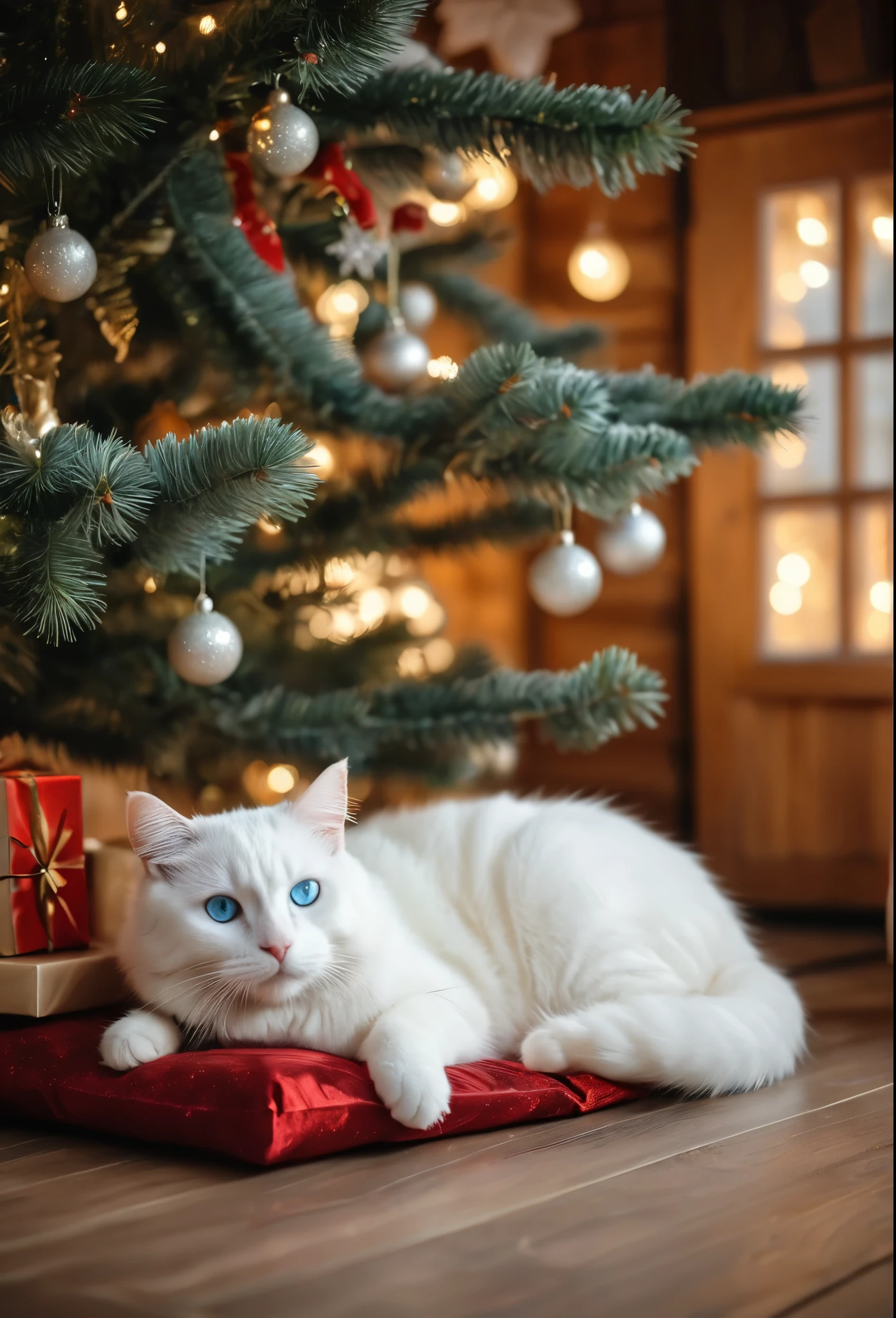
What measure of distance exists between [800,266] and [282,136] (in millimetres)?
1538

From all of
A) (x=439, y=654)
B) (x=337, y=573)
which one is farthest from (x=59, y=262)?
(x=439, y=654)

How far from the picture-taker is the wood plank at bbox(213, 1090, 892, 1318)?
832 millimetres

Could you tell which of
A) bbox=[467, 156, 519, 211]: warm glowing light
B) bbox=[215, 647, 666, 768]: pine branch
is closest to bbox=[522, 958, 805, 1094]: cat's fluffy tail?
bbox=[215, 647, 666, 768]: pine branch

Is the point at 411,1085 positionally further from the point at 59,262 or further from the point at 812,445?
the point at 812,445

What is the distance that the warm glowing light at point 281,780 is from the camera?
244 cm

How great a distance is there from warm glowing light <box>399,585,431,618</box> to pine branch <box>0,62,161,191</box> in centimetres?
160

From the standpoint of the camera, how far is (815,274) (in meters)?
2.48

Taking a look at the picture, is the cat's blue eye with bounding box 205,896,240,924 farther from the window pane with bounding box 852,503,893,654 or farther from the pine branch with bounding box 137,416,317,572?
the window pane with bounding box 852,503,893,654

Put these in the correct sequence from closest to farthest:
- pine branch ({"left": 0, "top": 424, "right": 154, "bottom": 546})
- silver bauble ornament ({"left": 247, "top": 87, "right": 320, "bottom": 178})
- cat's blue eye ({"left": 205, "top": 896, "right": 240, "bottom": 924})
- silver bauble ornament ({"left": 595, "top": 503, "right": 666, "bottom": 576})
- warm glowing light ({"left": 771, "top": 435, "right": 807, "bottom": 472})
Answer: pine branch ({"left": 0, "top": 424, "right": 154, "bottom": 546}), cat's blue eye ({"left": 205, "top": 896, "right": 240, "bottom": 924}), silver bauble ornament ({"left": 247, "top": 87, "right": 320, "bottom": 178}), silver bauble ornament ({"left": 595, "top": 503, "right": 666, "bottom": 576}), warm glowing light ({"left": 771, "top": 435, "right": 807, "bottom": 472})

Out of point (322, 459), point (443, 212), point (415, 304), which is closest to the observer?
point (415, 304)

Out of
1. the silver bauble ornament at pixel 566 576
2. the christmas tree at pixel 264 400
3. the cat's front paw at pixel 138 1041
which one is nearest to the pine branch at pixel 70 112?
the christmas tree at pixel 264 400

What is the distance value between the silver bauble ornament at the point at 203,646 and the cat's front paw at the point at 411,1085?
17.9 inches

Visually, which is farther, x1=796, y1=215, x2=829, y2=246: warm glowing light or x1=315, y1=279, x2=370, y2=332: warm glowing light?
x1=796, y1=215, x2=829, y2=246: warm glowing light

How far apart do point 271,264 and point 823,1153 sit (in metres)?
1.17
